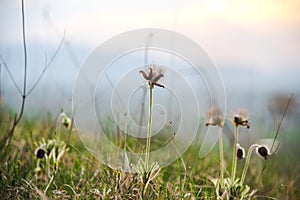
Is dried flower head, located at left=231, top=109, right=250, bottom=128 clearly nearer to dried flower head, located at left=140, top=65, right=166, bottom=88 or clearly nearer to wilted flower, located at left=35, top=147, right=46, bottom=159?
dried flower head, located at left=140, top=65, right=166, bottom=88

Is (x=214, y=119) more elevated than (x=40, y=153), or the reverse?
(x=214, y=119)

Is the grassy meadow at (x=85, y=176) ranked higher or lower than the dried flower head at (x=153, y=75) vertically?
lower

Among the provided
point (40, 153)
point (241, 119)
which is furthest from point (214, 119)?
point (40, 153)

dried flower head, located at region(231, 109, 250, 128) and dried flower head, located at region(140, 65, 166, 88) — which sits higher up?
dried flower head, located at region(140, 65, 166, 88)

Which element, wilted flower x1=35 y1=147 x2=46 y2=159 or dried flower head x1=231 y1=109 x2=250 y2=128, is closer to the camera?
dried flower head x1=231 y1=109 x2=250 y2=128

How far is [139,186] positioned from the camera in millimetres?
1678

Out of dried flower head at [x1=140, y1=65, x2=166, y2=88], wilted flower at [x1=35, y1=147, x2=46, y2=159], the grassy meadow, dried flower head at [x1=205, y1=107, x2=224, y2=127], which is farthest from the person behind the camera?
wilted flower at [x1=35, y1=147, x2=46, y2=159]

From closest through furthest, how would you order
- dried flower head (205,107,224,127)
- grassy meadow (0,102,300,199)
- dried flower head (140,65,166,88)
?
dried flower head (140,65,166,88)
grassy meadow (0,102,300,199)
dried flower head (205,107,224,127)

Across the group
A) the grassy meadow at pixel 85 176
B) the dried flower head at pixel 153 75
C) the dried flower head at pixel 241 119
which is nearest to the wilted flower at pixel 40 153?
the grassy meadow at pixel 85 176

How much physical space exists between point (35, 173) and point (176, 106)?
885 mm

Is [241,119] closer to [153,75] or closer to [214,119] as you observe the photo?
[214,119]

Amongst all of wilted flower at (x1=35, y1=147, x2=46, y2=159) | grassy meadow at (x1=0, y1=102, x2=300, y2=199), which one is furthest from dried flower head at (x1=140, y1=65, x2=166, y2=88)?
wilted flower at (x1=35, y1=147, x2=46, y2=159)

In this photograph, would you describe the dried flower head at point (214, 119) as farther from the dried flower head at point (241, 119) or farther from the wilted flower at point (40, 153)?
the wilted flower at point (40, 153)

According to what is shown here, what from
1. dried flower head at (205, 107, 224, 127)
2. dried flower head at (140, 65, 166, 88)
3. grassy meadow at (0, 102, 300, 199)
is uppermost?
dried flower head at (140, 65, 166, 88)
